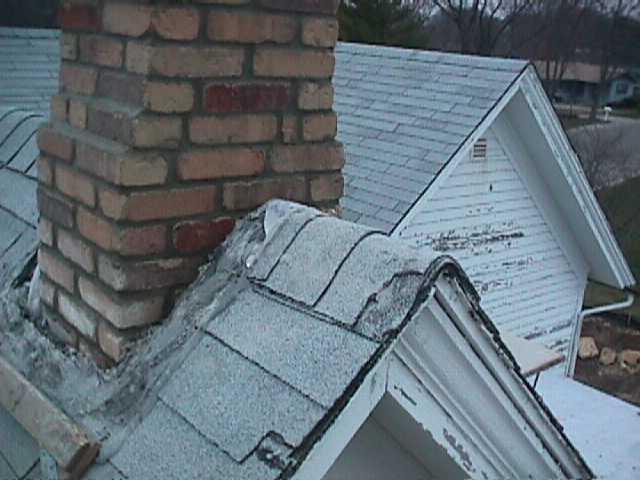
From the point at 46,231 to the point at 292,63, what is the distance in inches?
35.4

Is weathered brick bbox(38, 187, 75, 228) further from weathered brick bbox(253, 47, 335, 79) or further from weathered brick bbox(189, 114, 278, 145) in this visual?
weathered brick bbox(253, 47, 335, 79)

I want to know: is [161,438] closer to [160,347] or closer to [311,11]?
[160,347]

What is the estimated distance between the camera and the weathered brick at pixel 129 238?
6.47 feet

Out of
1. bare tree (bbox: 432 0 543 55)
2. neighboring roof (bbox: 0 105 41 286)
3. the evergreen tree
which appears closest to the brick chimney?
neighboring roof (bbox: 0 105 41 286)

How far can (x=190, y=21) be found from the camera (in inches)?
76.9

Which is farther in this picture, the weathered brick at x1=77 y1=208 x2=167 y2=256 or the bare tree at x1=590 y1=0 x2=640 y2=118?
the bare tree at x1=590 y1=0 x2=640 y2=118

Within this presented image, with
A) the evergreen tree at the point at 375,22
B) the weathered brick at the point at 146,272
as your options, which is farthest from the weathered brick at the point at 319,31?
the evergreen tree at the point at 375,22

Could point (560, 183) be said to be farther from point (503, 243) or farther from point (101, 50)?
point (101, 50)

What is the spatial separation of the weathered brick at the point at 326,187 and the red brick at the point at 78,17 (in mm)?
755

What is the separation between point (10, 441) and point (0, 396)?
0.15 meters

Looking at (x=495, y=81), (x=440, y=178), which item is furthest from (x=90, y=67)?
(x=495, y=81)

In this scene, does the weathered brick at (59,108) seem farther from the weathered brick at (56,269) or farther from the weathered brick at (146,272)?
the weathered brick at (146,272)

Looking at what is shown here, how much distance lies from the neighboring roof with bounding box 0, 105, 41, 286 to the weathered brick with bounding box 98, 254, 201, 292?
2.56 ft

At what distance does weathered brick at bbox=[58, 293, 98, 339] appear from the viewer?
6.98 ft
